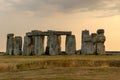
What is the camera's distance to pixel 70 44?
59.1 m

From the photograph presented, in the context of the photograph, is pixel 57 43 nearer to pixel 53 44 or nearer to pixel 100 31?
pixel 53 44

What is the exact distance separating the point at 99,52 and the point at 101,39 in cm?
190

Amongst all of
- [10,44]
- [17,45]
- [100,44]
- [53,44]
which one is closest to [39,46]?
[53,44]

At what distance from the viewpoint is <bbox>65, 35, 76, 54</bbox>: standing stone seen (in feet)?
193

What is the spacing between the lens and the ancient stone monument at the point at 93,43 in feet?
189

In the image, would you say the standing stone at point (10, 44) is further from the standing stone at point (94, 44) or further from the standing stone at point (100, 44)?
the standing stone at point (100, 44)

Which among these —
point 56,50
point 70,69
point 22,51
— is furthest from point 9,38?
point 70,69

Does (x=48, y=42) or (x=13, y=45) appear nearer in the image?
(x=48, y=42)

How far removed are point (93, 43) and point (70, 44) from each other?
11.3 ft

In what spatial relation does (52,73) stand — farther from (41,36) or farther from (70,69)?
(41,36)

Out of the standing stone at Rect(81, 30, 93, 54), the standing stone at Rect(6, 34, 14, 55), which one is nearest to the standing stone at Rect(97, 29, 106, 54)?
the standing stone at Rect(81, 30, 93, 54)

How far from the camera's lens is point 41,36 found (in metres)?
60.6

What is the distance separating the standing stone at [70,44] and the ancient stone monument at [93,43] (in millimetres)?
1326

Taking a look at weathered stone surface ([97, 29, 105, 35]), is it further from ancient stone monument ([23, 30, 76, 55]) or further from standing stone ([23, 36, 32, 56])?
standing stone ([23, 36, 32, 56])
